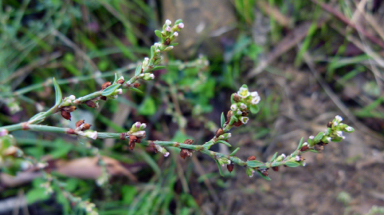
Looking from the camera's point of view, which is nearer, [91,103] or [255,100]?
[255,100]

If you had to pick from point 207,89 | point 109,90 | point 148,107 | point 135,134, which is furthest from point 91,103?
point 207,89

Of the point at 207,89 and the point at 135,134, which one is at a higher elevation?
the point at 207,89

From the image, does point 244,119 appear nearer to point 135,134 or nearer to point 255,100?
point 255,100

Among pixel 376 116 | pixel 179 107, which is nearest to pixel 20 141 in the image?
pixel 179 107

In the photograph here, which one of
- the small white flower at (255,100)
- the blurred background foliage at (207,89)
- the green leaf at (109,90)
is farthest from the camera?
the blurred background foliage at (207,89)

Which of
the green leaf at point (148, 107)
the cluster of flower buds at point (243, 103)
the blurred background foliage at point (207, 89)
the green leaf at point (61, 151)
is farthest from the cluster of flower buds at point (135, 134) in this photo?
the green leaf at point (61, 151)

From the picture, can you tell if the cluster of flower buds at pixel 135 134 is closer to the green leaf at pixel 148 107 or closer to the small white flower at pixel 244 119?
the small white flower at pixel 244 119
